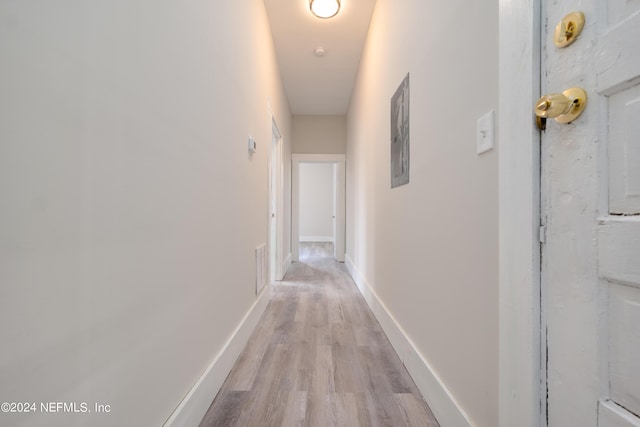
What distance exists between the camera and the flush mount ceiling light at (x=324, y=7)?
7.76ft

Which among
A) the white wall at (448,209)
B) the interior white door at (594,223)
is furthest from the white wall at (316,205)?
the interior white door at (594,223)

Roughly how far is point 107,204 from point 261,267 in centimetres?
183

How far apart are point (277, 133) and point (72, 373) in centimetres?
328

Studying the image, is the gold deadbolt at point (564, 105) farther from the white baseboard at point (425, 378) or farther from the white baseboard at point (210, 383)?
the white baseboard at point (210, 383)

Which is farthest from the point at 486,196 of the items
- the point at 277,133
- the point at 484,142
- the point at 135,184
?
the point at 277,133

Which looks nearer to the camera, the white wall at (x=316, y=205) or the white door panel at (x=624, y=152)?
the white door panel at (x=624, y=152)

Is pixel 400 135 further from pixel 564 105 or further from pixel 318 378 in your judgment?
pixel 318 378

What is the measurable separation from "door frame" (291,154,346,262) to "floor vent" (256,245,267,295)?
2.32m

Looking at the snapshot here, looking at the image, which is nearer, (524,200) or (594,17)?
(594,17)

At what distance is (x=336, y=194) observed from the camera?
5082 millimetres

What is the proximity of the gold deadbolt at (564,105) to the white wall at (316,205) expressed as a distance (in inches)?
307

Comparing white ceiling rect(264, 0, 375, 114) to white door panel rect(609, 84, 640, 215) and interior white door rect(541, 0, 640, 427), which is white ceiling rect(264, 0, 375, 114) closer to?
interior white door rect(541, 0, 640, 427)

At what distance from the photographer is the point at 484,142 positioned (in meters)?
0.87

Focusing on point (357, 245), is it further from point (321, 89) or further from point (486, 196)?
point (486, 196)
